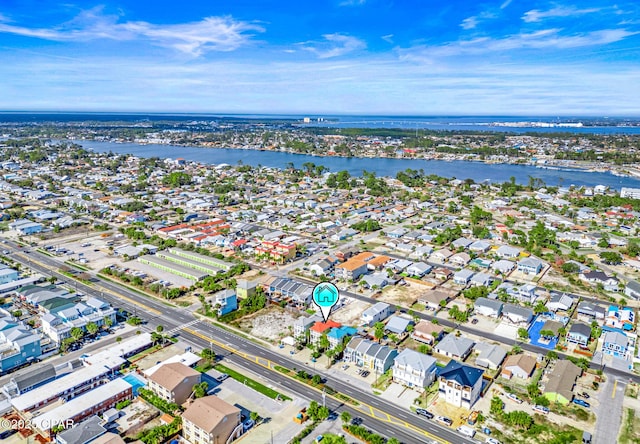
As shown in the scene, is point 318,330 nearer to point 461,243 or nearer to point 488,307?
point 488,307

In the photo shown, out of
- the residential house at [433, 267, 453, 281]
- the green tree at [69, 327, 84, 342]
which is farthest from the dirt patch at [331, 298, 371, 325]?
the green tree at [69, 327, 84, 342]

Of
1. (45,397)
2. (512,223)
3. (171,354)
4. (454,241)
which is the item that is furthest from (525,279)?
(45,397)

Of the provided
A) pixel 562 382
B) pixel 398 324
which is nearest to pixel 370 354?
pixel 398 324

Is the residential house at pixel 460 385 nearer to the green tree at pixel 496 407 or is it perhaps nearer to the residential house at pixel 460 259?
the green tree at pixel 496 407

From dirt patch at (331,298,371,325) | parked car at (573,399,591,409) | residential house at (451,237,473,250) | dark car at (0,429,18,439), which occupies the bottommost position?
dark car at (0,429,18,439)

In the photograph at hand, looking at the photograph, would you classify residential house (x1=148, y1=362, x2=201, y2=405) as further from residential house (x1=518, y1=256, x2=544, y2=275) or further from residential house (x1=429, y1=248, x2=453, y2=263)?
residential house (x1=518, y1=256, x2=544, y2=275)
